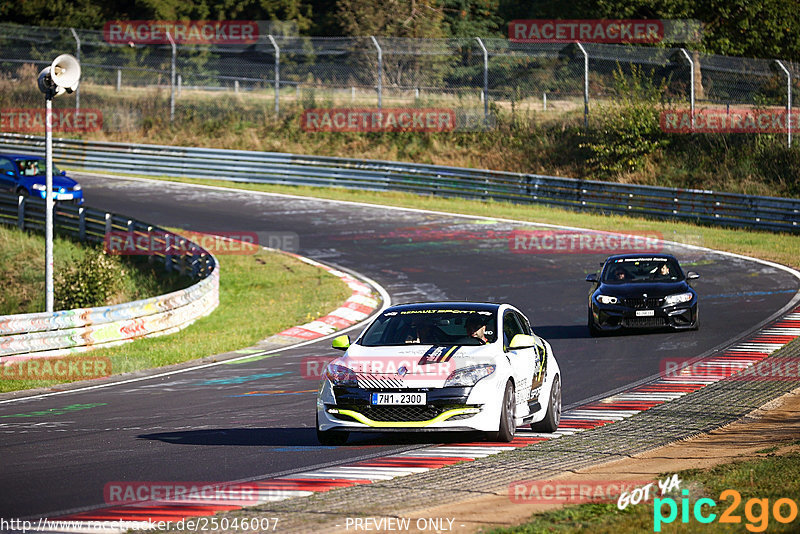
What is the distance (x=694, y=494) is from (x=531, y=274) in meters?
18.2

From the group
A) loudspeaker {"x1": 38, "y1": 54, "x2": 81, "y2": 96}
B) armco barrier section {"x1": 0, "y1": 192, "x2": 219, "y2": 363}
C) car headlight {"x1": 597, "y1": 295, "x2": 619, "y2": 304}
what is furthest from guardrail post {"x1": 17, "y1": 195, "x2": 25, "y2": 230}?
car headlight {"x1": 597, "y1": 295, "x2": 619, "y2": 304}

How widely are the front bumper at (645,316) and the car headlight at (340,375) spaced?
932cm

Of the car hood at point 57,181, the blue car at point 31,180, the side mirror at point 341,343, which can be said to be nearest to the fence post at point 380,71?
the blue car at point 31,180

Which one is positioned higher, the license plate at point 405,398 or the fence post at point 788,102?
the fence post at point 788,102

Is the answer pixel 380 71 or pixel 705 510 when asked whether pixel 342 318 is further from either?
pixel 380 71

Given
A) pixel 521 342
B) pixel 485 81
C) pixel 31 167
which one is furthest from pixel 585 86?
pixel 521 342

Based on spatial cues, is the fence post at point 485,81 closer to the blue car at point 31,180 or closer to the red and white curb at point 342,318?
the blue car at point 31,180

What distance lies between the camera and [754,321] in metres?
20.0

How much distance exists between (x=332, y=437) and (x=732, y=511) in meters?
4.29

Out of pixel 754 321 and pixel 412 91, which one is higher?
pixel 412 91

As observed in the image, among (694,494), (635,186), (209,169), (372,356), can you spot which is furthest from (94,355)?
(209,169)

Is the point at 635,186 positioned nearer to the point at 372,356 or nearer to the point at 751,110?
the point at 751,110

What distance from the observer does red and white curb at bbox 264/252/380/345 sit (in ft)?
66.7

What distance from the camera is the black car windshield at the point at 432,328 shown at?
11.1 m
